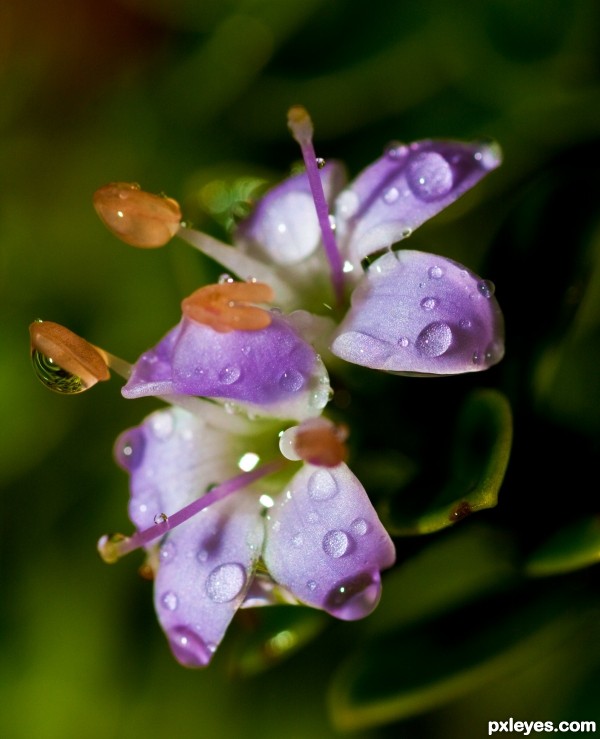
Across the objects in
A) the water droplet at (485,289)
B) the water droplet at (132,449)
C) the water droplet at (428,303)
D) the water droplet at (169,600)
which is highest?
the water droplet at (428,303)

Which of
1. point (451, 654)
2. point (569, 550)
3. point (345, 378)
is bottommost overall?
point (451, 654)

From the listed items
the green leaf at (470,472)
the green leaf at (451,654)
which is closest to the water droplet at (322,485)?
the green leaf at (470,472)

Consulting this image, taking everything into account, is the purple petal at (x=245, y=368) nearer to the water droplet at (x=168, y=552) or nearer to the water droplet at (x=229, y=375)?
→ the water droplet at (x=229, y=375)

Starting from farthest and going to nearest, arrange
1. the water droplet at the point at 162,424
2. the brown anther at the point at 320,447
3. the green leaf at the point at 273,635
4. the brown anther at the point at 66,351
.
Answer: the green leaf at the point at 273,635, the water droplet at the point at 162,424, the brown anther at the point at 66,351, the brown anther at the point at 320,447

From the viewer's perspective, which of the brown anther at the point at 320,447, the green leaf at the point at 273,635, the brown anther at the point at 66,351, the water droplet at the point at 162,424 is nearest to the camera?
the brown anther at the point at 320,447

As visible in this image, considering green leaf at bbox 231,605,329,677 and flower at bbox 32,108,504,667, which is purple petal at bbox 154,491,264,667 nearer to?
flower at bbox 32,108,504,667

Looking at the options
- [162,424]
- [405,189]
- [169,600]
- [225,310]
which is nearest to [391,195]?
[405,189]

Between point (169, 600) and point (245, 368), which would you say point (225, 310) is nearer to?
point (245, 368)
